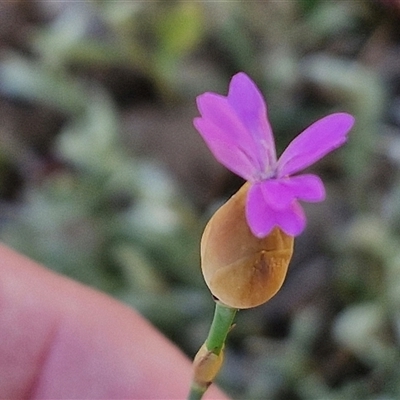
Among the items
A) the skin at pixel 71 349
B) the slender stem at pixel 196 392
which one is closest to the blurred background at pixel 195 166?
Result: the skin at pixel 71 349

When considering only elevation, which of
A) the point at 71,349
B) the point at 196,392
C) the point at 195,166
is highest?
the point at 196,392

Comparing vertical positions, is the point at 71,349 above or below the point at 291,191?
below

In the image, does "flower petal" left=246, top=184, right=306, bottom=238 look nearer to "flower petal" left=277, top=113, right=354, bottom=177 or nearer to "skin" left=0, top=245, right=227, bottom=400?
"flower petal" left=277, top=113, right=354, bottom=177

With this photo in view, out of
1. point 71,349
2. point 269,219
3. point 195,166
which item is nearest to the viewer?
point 269,219

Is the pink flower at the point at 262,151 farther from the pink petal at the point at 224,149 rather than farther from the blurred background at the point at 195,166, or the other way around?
the blurred background at the point at 195,166

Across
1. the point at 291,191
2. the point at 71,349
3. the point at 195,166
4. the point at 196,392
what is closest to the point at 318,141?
the point at 291,191

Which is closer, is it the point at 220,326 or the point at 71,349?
the point at 220,326

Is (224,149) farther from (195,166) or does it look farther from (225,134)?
(195,166)
